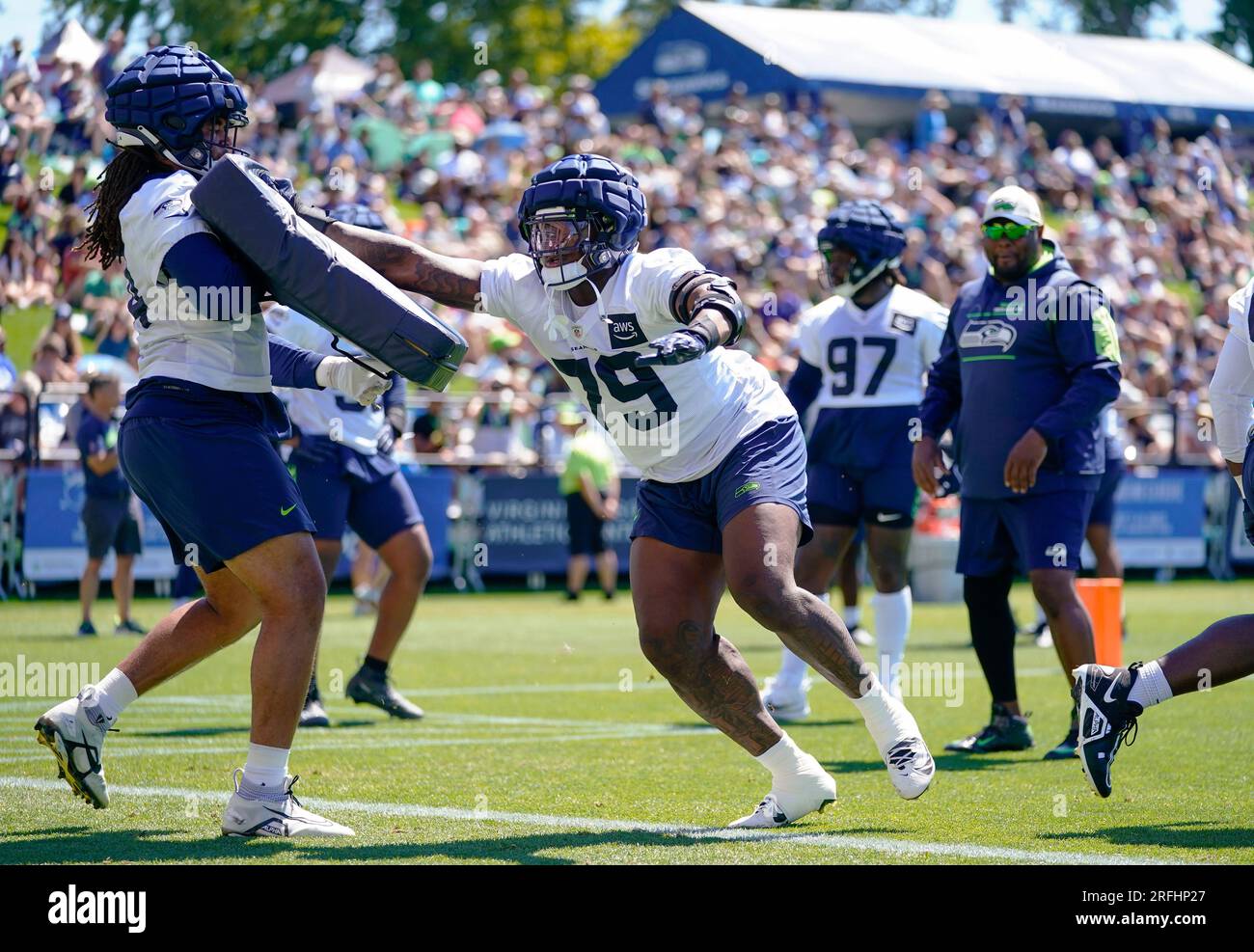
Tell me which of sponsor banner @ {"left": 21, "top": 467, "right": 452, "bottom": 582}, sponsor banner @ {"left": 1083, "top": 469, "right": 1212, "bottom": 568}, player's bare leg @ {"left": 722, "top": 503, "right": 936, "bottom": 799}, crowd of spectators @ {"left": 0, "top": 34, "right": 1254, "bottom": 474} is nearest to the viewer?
player's bare leg @ {"left": 722, "top": 503, "right": 936, "bottom": 799}

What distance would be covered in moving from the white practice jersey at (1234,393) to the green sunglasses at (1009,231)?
186cm

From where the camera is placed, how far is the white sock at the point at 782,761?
5715mm

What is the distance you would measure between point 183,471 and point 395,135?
2261 cm

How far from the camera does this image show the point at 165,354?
5.50m

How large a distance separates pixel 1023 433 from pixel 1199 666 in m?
2.23

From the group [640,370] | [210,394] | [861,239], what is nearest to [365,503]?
[861,239]

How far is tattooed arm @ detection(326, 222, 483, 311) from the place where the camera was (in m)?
5.75

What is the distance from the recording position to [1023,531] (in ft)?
25.2

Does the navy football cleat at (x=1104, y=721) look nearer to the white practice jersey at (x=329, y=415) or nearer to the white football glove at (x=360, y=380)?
the white football glove at (x=360, y=380)

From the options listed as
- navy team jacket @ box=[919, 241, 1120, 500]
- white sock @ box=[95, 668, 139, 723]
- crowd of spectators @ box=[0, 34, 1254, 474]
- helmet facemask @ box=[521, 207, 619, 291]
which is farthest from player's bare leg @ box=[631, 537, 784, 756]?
crowd of spectators @ box=[0, 34, 1254, 474]

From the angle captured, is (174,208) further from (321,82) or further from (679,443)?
(321,82)

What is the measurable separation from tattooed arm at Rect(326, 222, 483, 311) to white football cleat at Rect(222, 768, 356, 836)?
1630 millimetres

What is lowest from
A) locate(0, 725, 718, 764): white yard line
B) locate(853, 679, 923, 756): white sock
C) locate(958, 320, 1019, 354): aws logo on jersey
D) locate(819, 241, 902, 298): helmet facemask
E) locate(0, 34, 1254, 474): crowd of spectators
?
locate(0, 725, 718, 764): white yard line

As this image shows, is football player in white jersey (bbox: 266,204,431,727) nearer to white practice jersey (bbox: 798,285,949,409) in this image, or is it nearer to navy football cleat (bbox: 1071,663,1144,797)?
white practice jersey (bbox: 798,285,949,409)
